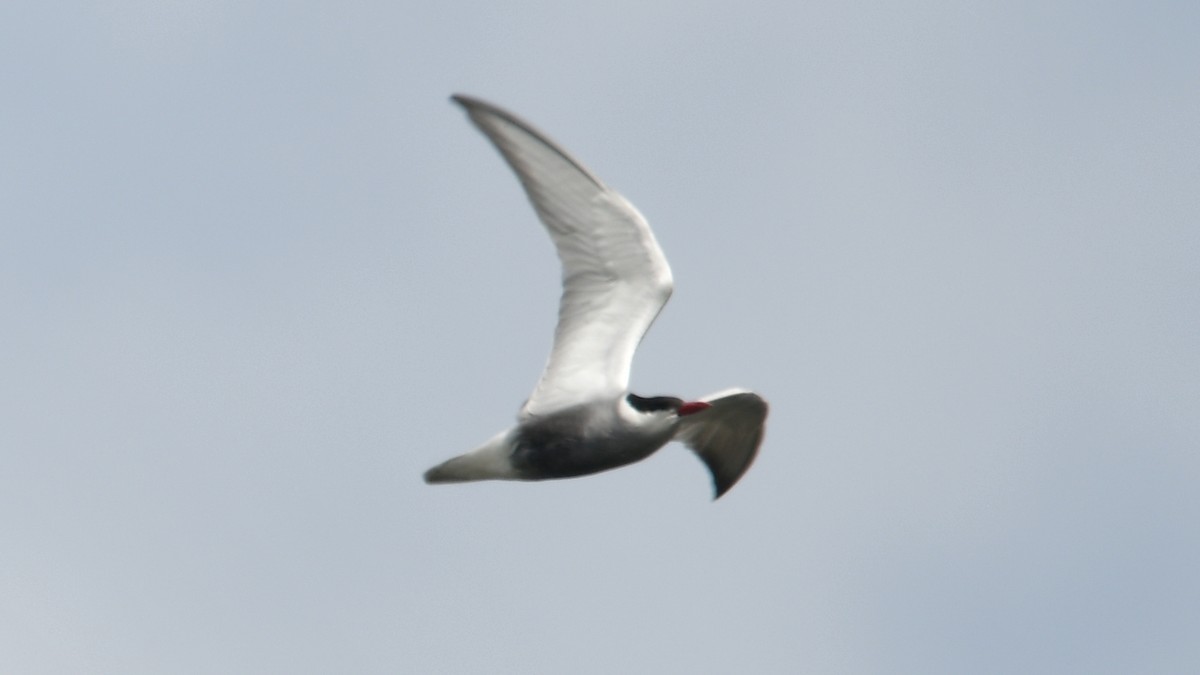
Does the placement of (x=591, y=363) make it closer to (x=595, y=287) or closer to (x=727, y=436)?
(x=595, y=287)

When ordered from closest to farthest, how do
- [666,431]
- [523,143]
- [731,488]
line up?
[523,143] → [666,431] → [731,488]

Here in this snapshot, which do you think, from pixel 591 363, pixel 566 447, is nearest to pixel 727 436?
pixel 591 363

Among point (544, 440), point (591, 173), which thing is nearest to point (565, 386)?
point (544, 440)

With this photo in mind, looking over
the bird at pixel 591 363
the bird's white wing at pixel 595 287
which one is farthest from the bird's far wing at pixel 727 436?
the bird's white wing at pixel 595 287

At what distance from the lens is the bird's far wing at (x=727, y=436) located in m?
19.9

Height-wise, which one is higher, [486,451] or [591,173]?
[591,173]

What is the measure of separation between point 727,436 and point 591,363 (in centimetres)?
180

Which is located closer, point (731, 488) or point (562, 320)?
point (562, 320)

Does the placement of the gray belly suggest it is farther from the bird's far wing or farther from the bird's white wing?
the bird's far wing

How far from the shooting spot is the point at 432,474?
18.8 m

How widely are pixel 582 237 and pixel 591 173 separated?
0.74 metres

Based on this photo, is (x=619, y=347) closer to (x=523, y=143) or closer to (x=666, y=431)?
(x=666, y=431)

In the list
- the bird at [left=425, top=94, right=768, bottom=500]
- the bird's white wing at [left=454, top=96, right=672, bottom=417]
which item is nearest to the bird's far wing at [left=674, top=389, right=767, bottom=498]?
the bird at [left=425, top=94, right=768, bottom=500]

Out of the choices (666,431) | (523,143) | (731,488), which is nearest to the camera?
(523,143)
